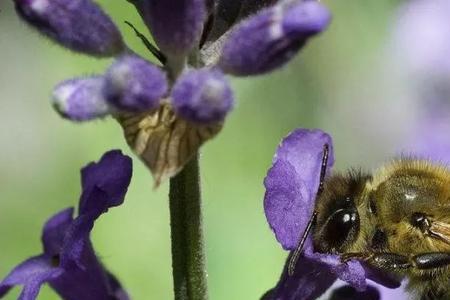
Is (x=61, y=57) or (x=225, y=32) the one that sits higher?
(x=225, y=32)

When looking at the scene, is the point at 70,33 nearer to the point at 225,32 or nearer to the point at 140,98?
the point at 140,98

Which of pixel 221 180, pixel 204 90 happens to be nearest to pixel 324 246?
pixel 204 90

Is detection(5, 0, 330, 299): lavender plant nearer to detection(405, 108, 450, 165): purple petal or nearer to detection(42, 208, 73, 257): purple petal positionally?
detection(42, 208, 73, 257): purple petal

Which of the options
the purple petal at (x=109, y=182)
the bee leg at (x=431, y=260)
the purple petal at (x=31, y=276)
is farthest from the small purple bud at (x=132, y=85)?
the bee leg at (x=431, y=260)

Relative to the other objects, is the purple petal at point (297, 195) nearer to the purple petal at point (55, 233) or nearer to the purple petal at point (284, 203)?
the purple petal at point (284, 203)

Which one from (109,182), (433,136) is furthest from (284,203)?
(433,136)

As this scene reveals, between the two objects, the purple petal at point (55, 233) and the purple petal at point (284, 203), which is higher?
the purple petal at point (284, 203)

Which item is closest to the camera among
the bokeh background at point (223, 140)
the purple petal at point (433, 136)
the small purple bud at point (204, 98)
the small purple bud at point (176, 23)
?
the small purple bud at point (204, 98)
